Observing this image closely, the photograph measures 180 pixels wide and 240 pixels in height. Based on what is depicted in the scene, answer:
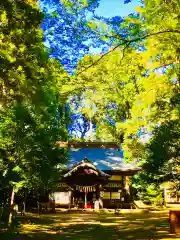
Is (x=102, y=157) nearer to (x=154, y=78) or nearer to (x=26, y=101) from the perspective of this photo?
(x=154, y=78)

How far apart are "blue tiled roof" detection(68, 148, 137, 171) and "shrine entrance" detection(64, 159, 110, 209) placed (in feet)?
5.56

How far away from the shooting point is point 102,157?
32844mm

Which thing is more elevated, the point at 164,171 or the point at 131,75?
the point at 131,75

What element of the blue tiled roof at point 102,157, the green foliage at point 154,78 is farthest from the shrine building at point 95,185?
the green foliage at point 154,78

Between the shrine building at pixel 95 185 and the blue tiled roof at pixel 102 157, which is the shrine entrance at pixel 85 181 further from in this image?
the blue tiled roof at pixel 102 157

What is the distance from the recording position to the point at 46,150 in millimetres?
15703

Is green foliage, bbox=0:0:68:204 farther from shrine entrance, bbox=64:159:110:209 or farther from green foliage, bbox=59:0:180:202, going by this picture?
shrine entrance, bbox=64:159:110:209

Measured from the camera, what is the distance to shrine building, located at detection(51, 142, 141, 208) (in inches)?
1121

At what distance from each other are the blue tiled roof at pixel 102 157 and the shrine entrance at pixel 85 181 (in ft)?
5.56

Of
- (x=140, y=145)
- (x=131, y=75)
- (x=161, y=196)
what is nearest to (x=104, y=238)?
(x=140, y=145)

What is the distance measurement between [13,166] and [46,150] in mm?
1910

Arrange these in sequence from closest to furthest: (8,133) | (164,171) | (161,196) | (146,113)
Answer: (8,133) → (164,171) → (146,113) → (161,196)

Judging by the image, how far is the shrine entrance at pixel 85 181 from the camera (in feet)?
92.9

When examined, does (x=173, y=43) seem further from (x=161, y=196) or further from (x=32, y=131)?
(x=161, y=196)
